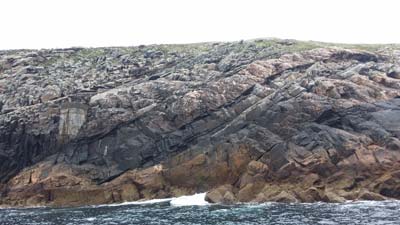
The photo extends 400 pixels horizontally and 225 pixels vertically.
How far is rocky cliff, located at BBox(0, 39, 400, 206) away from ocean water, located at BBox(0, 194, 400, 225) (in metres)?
5.80

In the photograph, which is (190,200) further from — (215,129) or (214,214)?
(214,214)

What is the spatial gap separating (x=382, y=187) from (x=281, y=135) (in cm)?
1620

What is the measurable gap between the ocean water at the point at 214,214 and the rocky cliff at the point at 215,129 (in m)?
5.80

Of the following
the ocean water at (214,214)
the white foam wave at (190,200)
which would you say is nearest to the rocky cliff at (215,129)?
the white foam wave at (190,200)

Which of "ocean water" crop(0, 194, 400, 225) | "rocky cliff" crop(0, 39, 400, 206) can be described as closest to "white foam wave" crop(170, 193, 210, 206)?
"ocean water" crop(0, 194, 400, 225)

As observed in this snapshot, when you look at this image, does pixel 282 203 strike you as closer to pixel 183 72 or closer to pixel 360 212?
pixel 360 212

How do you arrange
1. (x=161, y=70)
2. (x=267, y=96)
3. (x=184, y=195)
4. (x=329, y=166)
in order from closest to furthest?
(x=329, y=166)
(x=184, y=195)
(x=267, y=96)
(x=161, y=70)

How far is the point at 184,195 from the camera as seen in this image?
74.9m

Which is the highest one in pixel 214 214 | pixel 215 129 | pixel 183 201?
pixel 215 129

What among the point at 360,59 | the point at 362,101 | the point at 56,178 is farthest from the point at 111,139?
the point at 360,59

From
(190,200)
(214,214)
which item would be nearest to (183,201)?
(190,200)

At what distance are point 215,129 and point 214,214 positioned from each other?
88.4 ft

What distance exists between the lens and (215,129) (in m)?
81.1

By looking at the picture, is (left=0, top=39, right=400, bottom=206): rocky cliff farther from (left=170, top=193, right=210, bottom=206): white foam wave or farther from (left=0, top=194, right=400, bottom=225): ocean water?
(left=0, top=194, right=400, bottom=225): ocean water
